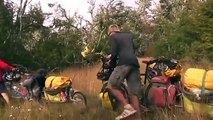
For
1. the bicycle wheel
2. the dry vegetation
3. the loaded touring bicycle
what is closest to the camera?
the dry vegetation

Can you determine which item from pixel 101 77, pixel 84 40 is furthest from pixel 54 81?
pixel 84 40

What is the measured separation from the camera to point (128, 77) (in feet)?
31.2

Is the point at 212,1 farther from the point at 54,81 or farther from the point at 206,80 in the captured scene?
the point at 206,80

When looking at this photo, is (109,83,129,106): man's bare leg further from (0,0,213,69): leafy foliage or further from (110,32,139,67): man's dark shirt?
(0,0,213,69): leafy foliage

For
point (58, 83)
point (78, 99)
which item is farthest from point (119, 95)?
point (58, 83)

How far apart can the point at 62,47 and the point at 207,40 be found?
990cm

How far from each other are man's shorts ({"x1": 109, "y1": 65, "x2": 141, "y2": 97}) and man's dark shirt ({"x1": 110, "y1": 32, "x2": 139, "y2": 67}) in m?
0.12

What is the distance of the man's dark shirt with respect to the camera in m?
9.30

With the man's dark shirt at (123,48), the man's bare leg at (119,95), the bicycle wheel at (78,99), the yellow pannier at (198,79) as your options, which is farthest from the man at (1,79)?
the yellow pannier at (198,79)

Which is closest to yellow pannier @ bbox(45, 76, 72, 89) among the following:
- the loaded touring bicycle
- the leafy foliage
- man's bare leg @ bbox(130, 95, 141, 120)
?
the loaded touring bicycle

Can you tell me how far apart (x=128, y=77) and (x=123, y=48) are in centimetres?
62

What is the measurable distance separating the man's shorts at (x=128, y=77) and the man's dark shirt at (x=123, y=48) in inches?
4.7

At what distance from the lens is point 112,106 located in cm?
1052

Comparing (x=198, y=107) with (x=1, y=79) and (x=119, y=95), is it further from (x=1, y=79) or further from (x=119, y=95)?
(x=1, y=79)
